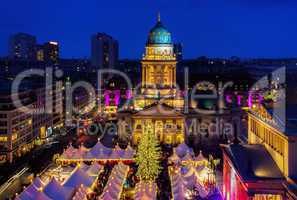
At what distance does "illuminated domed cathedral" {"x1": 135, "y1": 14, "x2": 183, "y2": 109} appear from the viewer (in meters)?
63.6

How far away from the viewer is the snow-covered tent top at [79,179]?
29811 mm

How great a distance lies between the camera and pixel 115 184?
2966 centimetres

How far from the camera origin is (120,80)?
122 m

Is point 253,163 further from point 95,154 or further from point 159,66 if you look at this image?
point 159,66

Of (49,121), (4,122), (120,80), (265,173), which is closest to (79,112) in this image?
(49,121)

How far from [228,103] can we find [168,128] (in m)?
14.4

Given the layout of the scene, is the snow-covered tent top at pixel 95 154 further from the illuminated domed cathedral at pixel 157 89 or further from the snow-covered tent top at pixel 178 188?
the illuminated domed cathedral at pixel 157 89

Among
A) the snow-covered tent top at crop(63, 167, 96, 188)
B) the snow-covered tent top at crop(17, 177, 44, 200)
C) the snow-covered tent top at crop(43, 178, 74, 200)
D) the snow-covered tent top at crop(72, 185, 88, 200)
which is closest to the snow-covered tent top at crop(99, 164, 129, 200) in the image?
the snow-covered tent top at crop(72, 185, 88, 200)

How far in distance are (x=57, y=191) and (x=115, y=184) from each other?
4402 millimetres

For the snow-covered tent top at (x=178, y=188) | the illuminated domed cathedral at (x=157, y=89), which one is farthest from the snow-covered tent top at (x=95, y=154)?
the illuminated domed cathedral at (x=157, y=89)

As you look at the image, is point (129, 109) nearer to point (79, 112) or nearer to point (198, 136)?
point (198, 136)

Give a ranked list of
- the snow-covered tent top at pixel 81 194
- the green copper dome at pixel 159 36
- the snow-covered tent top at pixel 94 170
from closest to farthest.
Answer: the snow-covered tent top at pixel 81 194, the snow-covered tent top at pixel 94 170, the green copper dome at pixel 159 36

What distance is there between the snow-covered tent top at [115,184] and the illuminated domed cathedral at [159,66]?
29.4 m

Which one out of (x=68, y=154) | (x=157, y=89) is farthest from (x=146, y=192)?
(x=157, y=89)
